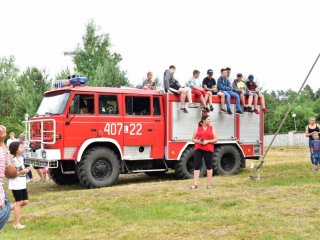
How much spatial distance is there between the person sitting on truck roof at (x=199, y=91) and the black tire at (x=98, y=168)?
3043 millimetres

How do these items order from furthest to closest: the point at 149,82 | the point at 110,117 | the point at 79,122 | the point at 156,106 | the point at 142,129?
1. the point at 149,82
2. the point at 156,106
3. the point at 142,129
4. the point at 110,117
5. the point at 79,122

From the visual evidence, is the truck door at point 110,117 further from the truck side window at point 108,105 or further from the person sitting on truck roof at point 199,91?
the person sitting on truck roof at point 199,91

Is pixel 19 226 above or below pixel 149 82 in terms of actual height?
below

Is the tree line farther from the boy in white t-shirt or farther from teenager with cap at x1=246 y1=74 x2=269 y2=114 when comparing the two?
the boy in white t-shirt

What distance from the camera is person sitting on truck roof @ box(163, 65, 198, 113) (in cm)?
1413

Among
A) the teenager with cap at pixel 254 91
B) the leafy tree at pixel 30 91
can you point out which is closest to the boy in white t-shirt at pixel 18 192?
the teenager with cap at pixel 254 91

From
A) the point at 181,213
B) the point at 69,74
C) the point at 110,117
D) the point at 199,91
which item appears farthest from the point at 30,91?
the point at 181,213

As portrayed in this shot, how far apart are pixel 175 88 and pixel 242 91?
7.94 feet

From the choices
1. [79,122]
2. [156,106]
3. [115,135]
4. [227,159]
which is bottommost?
[227,159]

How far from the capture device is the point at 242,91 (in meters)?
15.6

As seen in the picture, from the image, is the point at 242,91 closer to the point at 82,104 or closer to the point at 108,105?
the point at 108,105

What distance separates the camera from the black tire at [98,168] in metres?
12.6

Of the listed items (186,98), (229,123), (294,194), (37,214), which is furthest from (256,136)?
(37,214)

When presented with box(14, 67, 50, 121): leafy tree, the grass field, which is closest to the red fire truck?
the grass field
